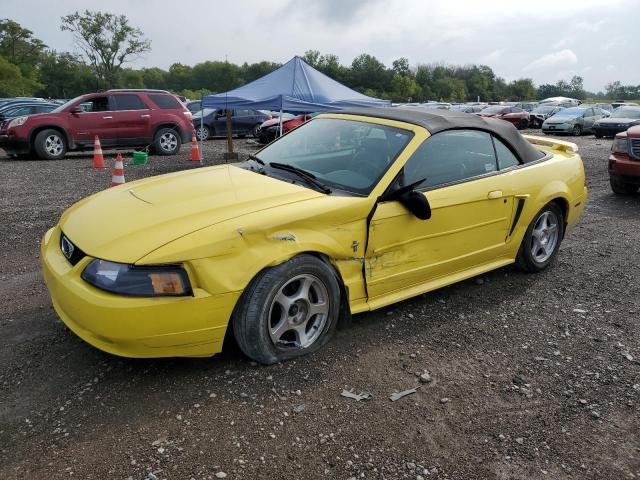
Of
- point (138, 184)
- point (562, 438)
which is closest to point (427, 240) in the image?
point (562, 438)

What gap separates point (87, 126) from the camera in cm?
1283

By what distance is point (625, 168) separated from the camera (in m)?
7.98

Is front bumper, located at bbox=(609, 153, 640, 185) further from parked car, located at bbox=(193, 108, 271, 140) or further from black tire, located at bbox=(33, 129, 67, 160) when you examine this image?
parked car, located at bbox=(193, 108, 271, 140)

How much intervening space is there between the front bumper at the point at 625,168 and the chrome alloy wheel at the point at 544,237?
408cm

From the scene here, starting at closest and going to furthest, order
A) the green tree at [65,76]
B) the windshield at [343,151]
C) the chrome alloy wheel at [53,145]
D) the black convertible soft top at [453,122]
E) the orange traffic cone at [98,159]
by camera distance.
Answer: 1. the windshield at [343,151]
2. the black convertible soft top at [453,122]
3. the orange traffic cone at [98,159]
4. the chrome alloy wheel at [53,145]
5. the green tree at [65,76]

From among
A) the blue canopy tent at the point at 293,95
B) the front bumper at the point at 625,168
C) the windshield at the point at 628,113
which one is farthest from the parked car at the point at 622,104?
the front bumper at the point at 625,168

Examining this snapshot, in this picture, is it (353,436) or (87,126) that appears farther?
(87,126)

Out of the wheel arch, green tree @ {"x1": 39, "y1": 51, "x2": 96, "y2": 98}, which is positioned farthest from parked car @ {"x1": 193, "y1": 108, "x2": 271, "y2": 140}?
green tree @ {"x1": 39, "y1": 51, "x2": 96, "y2": 98}

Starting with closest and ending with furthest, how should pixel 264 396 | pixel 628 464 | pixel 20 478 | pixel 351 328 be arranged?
pixel 20 478 < pixel 628 464 < pixel 264 396 < pixel 351 328

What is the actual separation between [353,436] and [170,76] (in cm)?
10319

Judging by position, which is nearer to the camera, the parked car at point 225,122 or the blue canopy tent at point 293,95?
the blue canopy tent at point 293,95

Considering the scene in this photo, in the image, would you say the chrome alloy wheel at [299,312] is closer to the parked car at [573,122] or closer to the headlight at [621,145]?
the headlight at [621,145]

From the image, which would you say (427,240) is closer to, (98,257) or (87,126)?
(98,257)

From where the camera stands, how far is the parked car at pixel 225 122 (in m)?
19.4
